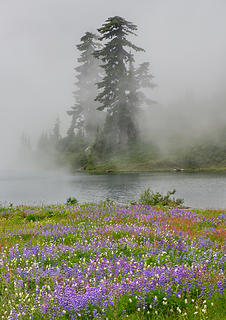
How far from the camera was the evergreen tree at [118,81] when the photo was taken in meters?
61.2

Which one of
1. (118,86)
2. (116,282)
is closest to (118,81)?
(118,86)

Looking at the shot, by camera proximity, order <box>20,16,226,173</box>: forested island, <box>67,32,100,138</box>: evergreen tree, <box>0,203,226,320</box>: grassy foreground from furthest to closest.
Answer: <box>67,32,100,138</box>: evergreen tree
<box>20,16,226,173</box>: forested island
<box>0,203,226,320</box>: grassy foreground

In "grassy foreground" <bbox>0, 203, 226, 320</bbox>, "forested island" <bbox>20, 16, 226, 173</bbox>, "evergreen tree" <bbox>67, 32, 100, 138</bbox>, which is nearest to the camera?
"grassy foreground" <bbox>0, 203, 226, 320</bbox>

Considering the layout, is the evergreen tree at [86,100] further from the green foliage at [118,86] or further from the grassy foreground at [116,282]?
the grassy foreground at [116,282]

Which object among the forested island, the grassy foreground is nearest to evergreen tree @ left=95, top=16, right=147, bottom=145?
the forested island

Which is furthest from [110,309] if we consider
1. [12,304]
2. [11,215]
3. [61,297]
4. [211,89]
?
[211,89]

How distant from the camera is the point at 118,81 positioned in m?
65.8

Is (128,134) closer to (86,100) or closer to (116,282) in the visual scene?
(86,100)

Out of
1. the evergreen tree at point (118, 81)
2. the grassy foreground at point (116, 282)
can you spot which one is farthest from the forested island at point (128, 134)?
the grassy foreground at point (116, 282)

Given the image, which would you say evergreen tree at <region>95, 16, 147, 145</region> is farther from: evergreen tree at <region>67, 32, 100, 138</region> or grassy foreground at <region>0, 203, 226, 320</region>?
grassy foreground at <region>0, 203, 226, 320</region>

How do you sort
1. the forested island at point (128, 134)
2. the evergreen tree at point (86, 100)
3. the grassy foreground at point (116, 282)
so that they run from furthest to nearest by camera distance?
1. the evergreen tree at point (86, 100)
2. the forested island at point (128, 134)
3. the grassy foreground at point (116, 282)

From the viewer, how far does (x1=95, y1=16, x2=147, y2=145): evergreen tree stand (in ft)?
201

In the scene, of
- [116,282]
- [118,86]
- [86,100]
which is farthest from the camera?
[86,100]

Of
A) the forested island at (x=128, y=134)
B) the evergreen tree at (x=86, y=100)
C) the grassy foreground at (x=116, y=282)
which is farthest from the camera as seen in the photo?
the evergreen tree at (x=86, y=100)
